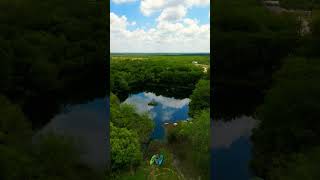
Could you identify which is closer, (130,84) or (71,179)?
(71,179)

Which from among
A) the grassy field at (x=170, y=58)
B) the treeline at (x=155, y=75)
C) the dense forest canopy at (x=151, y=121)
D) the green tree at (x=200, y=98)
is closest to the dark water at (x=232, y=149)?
the dense forest canopy at (x=151, y=121)

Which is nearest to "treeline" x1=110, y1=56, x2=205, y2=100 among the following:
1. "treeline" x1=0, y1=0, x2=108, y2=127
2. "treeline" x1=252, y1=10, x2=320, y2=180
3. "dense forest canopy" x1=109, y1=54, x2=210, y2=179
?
"dense forest canopy" x1=109, y1=54, x2=210, y2=179

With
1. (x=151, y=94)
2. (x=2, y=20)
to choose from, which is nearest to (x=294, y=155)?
(x=151, y=94)

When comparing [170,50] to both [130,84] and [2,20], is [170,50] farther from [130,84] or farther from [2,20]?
[2,20]

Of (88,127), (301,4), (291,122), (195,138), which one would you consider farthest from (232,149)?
(301,4)

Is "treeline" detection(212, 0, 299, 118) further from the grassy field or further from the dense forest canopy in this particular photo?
the grassy field

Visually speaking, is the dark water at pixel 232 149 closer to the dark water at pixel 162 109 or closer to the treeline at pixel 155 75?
the dark water at pixel 162 109
